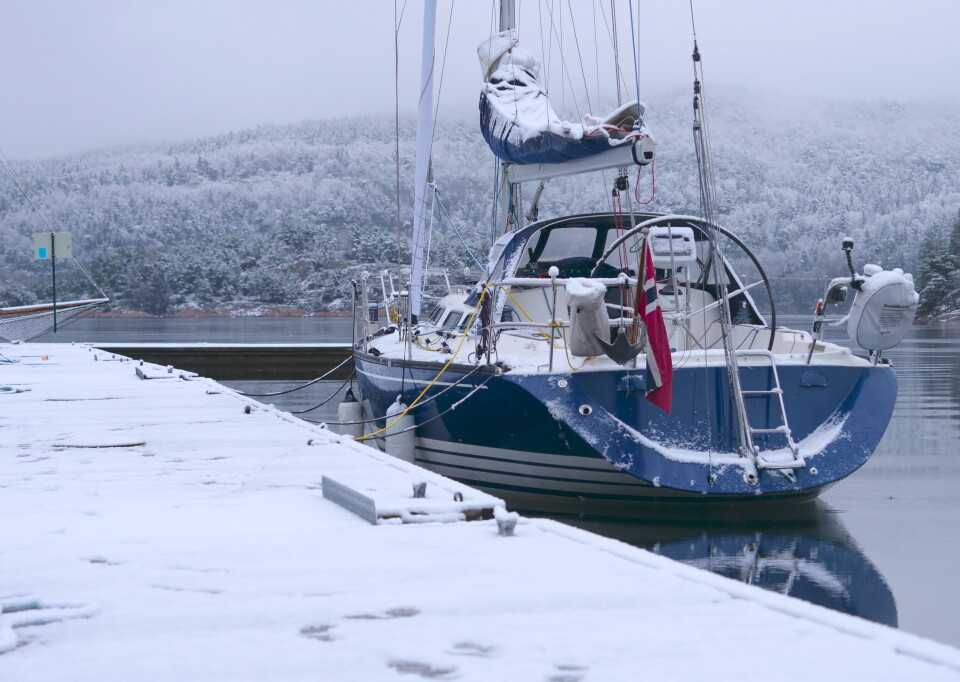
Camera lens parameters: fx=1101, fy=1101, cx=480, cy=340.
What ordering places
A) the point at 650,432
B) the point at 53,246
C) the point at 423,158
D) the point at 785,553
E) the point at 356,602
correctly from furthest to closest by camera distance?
the point at 53,246 < the point at 423,158 < the point at 650,432 < the point at 785,553 < the point at 356,602

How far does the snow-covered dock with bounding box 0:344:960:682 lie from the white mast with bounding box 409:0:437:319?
6508 millimetres

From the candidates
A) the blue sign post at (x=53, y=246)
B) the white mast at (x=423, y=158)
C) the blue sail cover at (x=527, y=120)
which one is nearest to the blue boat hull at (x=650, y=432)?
the blue sail cover at (x=527, y=120)

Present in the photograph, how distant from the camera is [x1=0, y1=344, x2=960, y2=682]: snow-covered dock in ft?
9.24

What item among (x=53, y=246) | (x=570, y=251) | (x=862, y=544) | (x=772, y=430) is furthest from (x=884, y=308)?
(x=53, y=246)

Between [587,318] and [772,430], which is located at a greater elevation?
[587,318]

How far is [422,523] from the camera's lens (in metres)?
4.68

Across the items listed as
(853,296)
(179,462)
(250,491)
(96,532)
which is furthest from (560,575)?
(853,296)

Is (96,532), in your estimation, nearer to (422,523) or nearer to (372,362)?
(422,523)

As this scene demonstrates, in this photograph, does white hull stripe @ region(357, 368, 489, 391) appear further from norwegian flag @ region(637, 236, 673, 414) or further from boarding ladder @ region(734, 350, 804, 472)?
boarding ladder @ region(734, 350, 804, 472)

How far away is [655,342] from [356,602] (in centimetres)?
466

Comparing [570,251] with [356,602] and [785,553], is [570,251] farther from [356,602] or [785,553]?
[356,602]

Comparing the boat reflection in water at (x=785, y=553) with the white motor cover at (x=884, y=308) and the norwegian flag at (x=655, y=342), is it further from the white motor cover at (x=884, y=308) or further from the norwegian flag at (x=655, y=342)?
the white motor cover at (x=884, y=308)

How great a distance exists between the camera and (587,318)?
7945 millimetres

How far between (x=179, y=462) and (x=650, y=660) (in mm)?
4557
